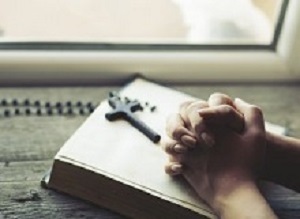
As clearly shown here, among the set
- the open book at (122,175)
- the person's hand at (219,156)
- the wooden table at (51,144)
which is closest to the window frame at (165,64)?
the wooden table at (51,144)

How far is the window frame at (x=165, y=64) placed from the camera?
1.02 metres

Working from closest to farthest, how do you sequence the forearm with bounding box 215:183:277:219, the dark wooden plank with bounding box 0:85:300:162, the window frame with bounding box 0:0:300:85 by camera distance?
the forearm with bounding box 215:183:277:219, the dark wooden plank with bounding box 0:85:300:162, the window frame with bounding box 0:0:300:85

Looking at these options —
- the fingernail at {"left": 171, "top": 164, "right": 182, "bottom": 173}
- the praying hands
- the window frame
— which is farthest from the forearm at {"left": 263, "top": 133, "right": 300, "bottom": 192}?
the window frame

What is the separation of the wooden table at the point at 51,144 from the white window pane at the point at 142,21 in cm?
9

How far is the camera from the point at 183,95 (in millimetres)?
971

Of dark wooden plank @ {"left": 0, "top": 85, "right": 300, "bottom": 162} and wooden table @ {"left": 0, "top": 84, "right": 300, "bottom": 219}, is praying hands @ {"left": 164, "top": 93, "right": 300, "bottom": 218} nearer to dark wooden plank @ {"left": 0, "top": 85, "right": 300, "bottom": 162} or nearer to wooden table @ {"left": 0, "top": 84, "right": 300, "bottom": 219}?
wooden table @ {"left": 0, "top": 84, "right": 300, "bottom": 219}

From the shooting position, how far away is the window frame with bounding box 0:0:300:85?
3.35 ft

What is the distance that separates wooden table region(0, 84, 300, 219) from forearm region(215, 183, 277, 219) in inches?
3.2

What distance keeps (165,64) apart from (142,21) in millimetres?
91

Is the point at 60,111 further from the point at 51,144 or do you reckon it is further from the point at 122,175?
the point at 122,175

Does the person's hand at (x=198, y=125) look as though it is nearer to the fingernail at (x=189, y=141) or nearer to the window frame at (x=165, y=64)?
the fingernail at (x=189, y=141)

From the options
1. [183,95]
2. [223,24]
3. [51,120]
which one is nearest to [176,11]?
[223,24]

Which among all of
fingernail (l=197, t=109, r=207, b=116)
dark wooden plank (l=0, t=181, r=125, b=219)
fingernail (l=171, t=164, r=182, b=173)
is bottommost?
dark wooden plank (l=0, t=181, r=125, b=219)

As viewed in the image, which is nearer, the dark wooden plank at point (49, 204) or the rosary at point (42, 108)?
the dark wooden plank at point (49, 204)
